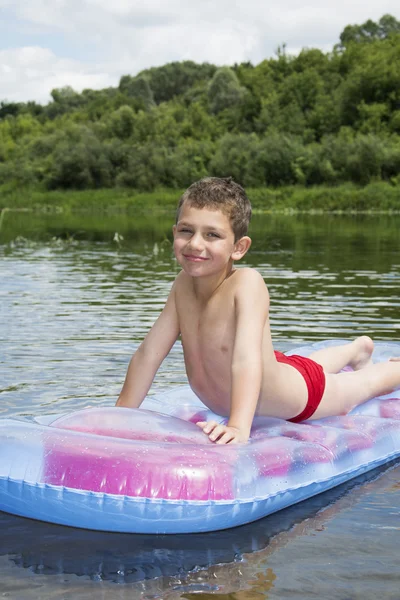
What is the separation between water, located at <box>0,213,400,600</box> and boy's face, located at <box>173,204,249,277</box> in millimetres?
988

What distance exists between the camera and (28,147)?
186 ft

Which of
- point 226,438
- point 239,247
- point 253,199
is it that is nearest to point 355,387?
point 239,247

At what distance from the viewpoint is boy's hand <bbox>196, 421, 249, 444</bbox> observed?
3.33 m

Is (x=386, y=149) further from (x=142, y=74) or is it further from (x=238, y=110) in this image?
(x=142, y=74)

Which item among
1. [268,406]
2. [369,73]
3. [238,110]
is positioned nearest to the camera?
[268,406]

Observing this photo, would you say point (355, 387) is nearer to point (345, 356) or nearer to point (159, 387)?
point (345, 356)

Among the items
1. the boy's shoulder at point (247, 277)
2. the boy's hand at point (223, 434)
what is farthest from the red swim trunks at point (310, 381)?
the boy's hand at point (223, 434)

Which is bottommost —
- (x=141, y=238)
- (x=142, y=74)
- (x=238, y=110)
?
(x=141, y=238)

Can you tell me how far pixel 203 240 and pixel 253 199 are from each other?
118ft

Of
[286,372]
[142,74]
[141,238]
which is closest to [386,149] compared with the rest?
[141,238]

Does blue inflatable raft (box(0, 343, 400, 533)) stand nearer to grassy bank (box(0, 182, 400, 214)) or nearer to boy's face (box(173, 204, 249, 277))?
boy's face (box(173, 204, 249, 277))

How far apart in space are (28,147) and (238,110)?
13066 mm

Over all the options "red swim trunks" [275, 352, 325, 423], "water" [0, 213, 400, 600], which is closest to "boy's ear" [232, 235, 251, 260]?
"red swim trunks" [275, 352, 325, 423]

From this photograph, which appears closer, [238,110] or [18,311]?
[18,311]
